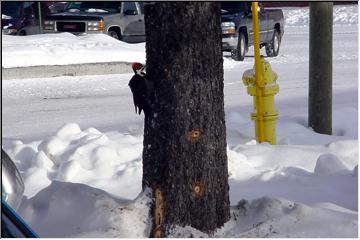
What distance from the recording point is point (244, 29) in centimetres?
2161

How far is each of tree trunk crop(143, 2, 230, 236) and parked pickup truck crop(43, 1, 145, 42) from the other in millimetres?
16833

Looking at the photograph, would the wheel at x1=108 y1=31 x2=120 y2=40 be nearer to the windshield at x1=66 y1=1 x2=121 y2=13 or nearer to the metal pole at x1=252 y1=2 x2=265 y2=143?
the windshield at x1=66 y1=1 x2=121 y2=13

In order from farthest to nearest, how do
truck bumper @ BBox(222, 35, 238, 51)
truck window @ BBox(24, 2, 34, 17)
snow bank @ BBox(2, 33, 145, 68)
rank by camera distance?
truck window @ BBox(24, 2, 34, 17) < truck bumper @ BBox(222, 35, 238, 51) < snow bank @ BBox(2, 33, 145, 68)

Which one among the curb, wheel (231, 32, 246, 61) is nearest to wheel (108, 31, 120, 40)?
wheel (231, 32, 246, 61)

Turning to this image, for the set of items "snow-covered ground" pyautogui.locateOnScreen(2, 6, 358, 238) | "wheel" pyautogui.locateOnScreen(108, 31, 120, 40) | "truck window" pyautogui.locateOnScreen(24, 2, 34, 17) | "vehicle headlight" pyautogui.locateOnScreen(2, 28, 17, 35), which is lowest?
"snow-covered ground" pyautogui.locateOnScreen(2, 6, 358, 238)

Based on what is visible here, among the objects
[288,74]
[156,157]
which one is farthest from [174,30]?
[288,74]

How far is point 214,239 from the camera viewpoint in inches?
191

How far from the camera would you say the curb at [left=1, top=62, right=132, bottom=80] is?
53.0ft

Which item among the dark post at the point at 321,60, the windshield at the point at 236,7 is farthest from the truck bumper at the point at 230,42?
the dark post at the point at 321,60

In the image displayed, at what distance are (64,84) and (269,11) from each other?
8912 millimetres

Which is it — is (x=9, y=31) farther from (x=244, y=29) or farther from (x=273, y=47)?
(x=273, y=47)

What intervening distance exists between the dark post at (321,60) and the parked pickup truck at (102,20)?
12.9 metres

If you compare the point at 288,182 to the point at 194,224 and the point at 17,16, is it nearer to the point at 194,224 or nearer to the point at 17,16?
the point at 194,224

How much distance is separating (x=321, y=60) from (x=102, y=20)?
1310 centimetres
